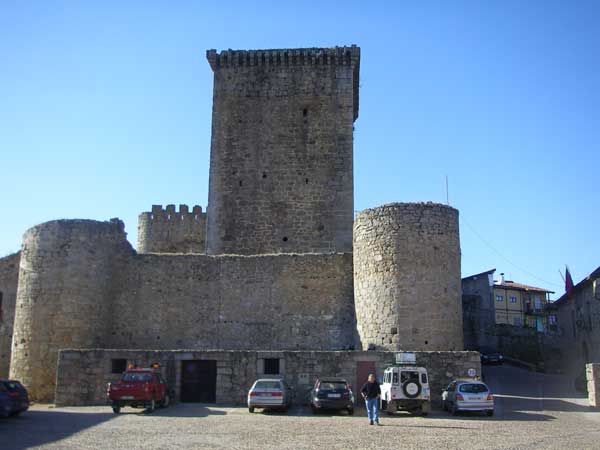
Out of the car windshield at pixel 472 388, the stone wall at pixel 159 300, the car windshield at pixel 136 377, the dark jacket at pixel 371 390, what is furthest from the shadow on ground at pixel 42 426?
the car windshield at pixel 472 388

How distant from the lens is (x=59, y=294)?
22.4 metres

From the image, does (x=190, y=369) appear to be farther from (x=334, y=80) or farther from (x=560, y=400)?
(x=334, y=80)

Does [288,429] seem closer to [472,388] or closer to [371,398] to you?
[371,398]

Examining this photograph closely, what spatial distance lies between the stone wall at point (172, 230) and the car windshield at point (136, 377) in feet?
60.2

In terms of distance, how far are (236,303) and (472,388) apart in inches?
347

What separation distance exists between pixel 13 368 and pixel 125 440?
39.5 ft

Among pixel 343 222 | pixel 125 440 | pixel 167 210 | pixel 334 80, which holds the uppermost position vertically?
pixel 334 80

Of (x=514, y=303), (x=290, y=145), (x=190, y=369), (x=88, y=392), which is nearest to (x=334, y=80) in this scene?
(x=290, y=145)

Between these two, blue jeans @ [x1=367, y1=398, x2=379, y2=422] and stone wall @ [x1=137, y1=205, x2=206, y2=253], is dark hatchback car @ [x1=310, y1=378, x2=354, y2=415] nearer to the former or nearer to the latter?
blue jeans @ [x1=367, y1=398, x2=379, y2=422]

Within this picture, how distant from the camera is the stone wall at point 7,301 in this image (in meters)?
26.2

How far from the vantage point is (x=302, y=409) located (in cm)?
1838

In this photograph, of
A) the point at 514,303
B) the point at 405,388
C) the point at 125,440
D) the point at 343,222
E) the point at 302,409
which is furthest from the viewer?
the point at 514,303

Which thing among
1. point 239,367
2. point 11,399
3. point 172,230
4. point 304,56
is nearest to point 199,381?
point 239,367

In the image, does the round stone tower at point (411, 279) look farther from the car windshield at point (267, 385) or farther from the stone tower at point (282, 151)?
the stone tower at point (282, 151)
